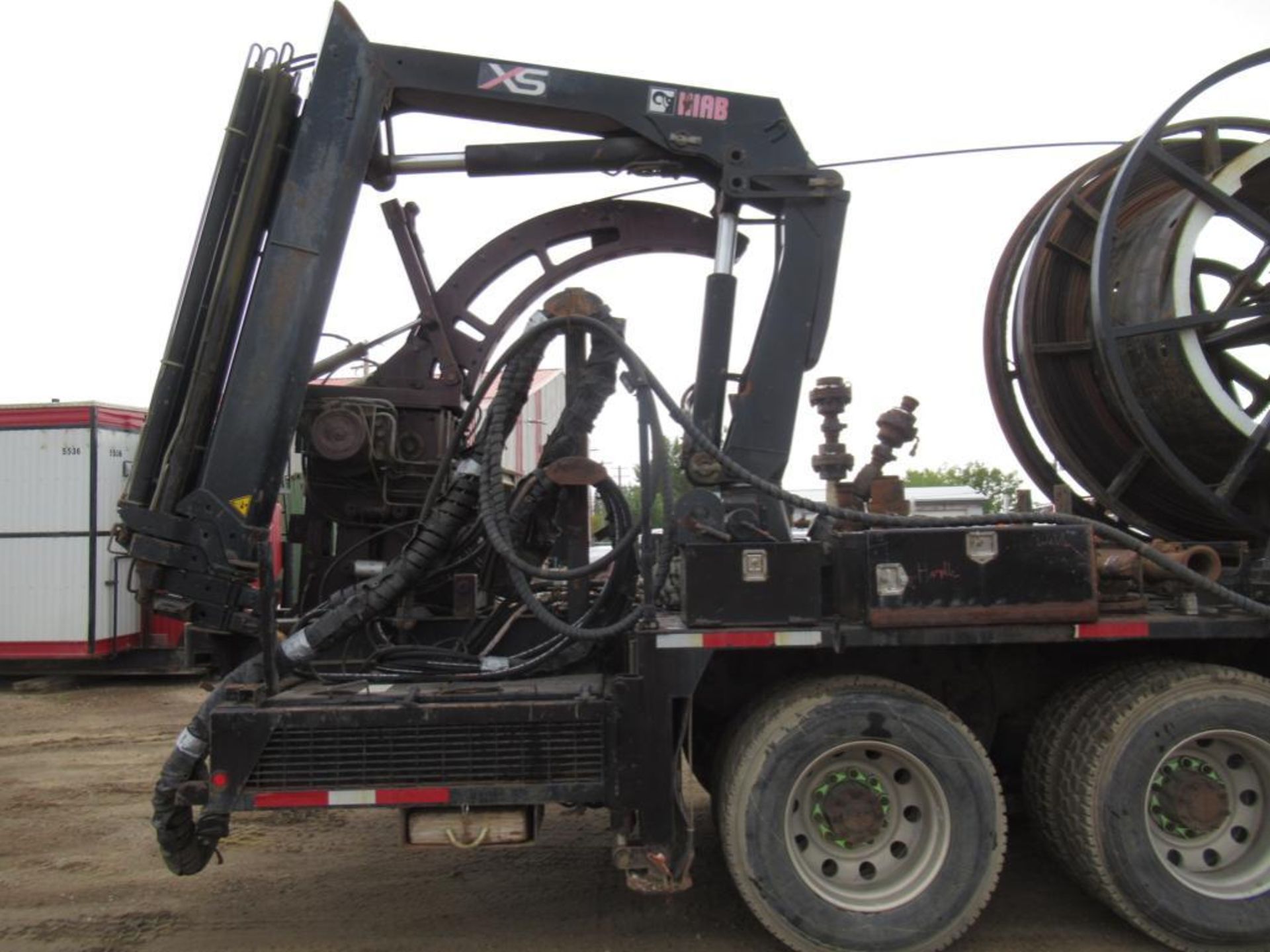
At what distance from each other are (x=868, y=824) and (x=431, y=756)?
5.90ft

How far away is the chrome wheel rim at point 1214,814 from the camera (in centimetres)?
399

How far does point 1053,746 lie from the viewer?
4219mm

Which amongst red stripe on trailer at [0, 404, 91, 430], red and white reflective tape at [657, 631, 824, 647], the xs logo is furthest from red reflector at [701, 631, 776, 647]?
red stripe on trailer at [0, 404, 91, 430]

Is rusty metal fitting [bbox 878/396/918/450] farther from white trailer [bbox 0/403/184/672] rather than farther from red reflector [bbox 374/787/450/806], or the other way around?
white trailer [bbox 0/403/184/672]

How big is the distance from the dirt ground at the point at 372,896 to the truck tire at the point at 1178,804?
0.28m

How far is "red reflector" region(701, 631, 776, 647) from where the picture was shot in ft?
12.7

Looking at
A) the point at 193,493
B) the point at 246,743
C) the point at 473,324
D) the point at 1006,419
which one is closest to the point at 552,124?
the point at 473,324

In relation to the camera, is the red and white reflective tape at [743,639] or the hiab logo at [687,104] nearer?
the red and white reflective tape at [743,639]

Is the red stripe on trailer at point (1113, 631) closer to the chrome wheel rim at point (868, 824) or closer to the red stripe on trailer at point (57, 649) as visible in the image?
the chrome wheel rim at point (868, 824)

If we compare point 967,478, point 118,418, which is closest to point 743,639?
point 118,418

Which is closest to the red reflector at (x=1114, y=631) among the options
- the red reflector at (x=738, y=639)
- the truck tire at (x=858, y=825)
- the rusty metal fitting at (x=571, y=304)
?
the truck tire at (x=858, y=825)

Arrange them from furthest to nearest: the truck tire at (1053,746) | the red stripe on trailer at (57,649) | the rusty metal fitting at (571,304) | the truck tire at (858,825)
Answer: the red stripe on trailer at (57,649) < the rusty metal fitting at (571,304) < the truck tire at (1053,746) < the truck tire at (858,825)

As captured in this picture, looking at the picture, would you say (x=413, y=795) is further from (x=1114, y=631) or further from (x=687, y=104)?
(x=687, y=104)

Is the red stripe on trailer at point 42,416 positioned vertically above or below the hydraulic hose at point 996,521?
above
